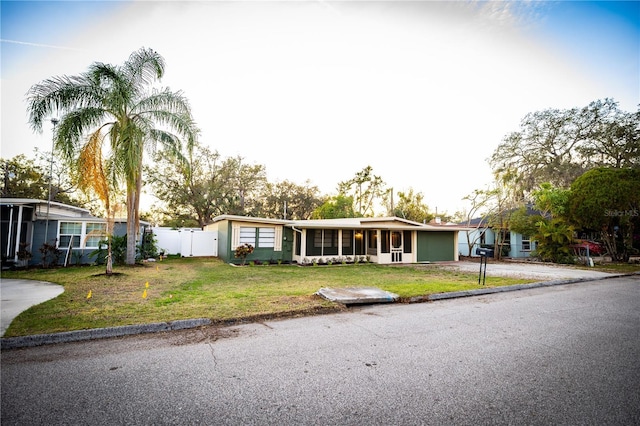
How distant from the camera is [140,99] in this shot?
1124cm

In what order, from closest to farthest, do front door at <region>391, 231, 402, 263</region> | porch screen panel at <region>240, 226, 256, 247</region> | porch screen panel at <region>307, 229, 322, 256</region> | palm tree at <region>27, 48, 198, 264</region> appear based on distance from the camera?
palm tree at <region>27, 48, 198, 264</region> < porch screen panel at <region>240, 226, 256, 247</region> < porch screen panel at <region>307, 229, 322, 256</region> < front door at <region>391, 231, 402, 263</region>

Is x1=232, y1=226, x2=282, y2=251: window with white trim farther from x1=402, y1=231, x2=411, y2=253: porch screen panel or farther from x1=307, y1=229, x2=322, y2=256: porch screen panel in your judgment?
x1=402, y1=231, x2=411, y2=253: porch screen panel

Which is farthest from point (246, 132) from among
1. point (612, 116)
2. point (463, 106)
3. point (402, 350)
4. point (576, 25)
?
point (612, 116)

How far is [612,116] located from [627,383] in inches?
1239

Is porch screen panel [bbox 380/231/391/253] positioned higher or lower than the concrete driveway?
higher

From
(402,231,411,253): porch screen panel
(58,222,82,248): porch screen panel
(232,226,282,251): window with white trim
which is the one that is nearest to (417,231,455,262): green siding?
(402,231,411,253): porch screen panel

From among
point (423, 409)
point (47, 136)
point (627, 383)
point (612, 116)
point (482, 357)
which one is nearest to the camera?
point (423, 409)

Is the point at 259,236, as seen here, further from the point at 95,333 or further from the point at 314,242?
the point at 95,333

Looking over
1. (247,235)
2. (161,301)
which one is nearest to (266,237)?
(247,235)

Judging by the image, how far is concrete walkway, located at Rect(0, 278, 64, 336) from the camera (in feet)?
15.9

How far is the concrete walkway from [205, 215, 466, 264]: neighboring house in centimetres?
803

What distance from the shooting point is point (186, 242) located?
18.7m

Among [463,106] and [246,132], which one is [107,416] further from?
[246,132]

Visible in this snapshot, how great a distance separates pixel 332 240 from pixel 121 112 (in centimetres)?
1154
